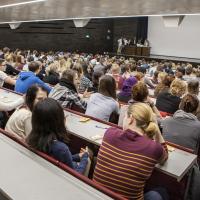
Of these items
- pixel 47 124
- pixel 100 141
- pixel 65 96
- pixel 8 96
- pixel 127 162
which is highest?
pixel 47 124

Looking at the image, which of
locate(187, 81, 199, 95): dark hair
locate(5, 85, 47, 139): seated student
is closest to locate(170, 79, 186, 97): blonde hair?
locate(187, 81, 199, 95): dark hair

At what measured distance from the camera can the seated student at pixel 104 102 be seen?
12.7ft

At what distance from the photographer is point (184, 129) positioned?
314cm

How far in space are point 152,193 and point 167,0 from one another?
2.15 metres

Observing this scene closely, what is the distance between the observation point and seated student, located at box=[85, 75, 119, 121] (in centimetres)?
388

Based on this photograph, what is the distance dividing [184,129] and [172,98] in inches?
58.1

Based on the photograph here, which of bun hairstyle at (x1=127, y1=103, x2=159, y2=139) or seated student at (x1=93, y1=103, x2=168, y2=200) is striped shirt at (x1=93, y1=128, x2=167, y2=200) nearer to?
seated student at (x1=93, y1=103, x2=168, y2=200)

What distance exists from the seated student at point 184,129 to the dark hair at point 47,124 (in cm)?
137

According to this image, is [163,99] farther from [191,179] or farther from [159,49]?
[159,49]

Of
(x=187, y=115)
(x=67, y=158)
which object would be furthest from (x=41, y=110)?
(x=187, y=115)

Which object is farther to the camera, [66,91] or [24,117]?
[66,91]

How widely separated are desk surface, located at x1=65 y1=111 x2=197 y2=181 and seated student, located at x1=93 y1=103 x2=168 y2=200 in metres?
0.24

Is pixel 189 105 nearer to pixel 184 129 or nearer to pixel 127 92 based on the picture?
pixel 184 129

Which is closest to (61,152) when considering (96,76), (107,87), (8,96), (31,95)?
(31,95)
